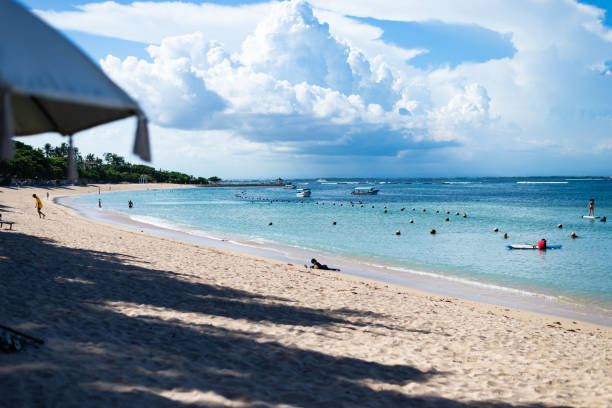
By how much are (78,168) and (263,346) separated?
5908 centimetres

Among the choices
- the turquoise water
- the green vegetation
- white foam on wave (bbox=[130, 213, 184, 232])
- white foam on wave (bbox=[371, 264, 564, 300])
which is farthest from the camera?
the green vegetation

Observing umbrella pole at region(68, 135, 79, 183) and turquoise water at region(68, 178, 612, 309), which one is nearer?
umbrella pole at region(68, 135, 79, 183)

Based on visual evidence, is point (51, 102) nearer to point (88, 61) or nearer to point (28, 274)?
point (88, 61)

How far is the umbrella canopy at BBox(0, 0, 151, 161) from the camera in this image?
7.94 ft

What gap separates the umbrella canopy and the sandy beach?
2.82m

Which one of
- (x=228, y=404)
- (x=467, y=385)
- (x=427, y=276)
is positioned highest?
(x=228, y=404)

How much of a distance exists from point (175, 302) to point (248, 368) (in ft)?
11.9

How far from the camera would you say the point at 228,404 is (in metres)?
4.23

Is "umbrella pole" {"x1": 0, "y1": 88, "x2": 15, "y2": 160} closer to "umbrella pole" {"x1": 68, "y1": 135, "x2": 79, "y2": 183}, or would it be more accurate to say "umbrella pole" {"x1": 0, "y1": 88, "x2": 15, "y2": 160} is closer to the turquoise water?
"umbrella pole" {"x1": 68, "y1": 135, "x2": 79, "y2": 183}

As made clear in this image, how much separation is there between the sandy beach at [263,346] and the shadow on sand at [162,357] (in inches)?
0.9

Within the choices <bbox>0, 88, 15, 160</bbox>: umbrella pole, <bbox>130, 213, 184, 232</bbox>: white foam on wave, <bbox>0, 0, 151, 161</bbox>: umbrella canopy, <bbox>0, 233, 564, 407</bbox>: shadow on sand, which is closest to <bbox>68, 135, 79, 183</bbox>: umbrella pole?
<bbox>0, 0, 151, 161</bbox>: umbrella canopy

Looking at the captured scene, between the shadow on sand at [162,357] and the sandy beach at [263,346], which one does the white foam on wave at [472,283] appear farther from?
the shadow on sand at [162,357]

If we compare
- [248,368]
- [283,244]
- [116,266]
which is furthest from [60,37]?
[283,244]

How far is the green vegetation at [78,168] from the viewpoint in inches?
2926
